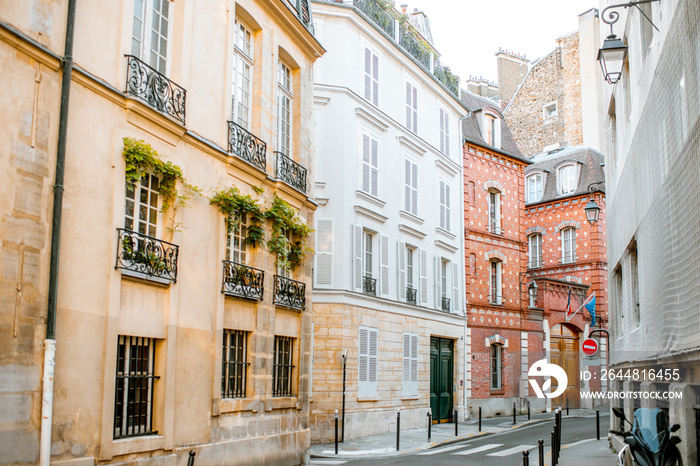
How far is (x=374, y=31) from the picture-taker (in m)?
21.9

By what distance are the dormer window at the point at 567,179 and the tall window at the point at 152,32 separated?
27.7 metres

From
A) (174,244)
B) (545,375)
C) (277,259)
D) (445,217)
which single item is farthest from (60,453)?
(545,375)

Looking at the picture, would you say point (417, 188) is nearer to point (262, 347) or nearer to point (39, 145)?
point (262, 347)

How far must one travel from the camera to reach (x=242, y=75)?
13.5m

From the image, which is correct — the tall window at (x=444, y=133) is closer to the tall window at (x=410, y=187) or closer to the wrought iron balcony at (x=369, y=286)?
the tall window at (x=410, y=187)

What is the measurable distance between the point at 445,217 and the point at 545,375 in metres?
9.18

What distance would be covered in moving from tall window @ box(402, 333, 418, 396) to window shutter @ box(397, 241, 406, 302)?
1.20 meters

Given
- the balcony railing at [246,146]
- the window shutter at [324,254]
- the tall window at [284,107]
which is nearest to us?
the balcony railing at [246,146]

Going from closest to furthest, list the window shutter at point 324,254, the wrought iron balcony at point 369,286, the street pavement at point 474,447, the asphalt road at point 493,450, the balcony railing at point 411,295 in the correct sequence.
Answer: the asphalt road at point 493,450, the street pavement at point 474,447, the window shutter at point 324,254, the wrought iron balcony at point 369,286, the balcony railing at point 411,295

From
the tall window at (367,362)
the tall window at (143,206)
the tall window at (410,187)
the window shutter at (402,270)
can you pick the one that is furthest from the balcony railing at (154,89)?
the tall window at (410,187)

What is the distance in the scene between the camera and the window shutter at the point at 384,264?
21.7 metres

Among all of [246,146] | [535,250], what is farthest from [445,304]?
[246,146]

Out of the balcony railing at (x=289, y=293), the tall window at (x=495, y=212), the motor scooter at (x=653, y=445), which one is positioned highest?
the tall window at (x=495, y=212)

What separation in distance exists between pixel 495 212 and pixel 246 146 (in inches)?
726
